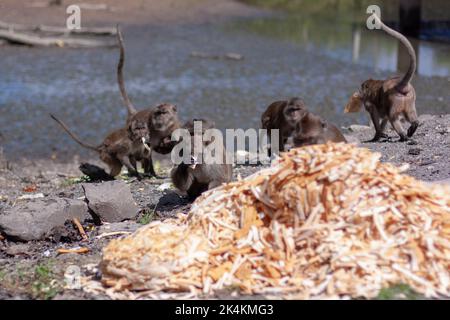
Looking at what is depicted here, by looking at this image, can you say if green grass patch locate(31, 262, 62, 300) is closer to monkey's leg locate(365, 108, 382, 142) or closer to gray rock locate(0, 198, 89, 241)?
gray rock locate(0, 198, 89, 241)

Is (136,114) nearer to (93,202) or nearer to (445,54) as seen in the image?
(93,202)

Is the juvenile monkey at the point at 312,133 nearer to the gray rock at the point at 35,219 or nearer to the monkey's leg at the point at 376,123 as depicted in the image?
the gray rock at the point at 35,219

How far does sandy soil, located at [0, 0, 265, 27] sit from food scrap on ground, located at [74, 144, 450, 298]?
20.8m

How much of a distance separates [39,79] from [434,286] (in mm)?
14652

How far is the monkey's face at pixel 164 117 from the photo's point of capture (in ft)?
33.6

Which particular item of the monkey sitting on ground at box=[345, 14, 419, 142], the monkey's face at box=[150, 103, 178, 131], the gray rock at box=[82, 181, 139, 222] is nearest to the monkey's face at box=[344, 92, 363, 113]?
the monkey sitting on ground at box=[345, 14, 419, 142]

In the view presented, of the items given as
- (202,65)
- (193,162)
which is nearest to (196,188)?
(193,162)

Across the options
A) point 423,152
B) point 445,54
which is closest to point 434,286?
point 423,152

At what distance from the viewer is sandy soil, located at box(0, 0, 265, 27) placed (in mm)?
26531

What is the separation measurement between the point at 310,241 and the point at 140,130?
521 cm

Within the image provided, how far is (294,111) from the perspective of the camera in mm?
8852

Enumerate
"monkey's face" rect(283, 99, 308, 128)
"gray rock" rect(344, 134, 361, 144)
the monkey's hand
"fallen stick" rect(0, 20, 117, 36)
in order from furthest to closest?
"fallen stick" rect(0, 20, 117, 36)
"gray rock" rect(344, 134, 361, 144)
"monkey's face" rect(283, 99, 308, 128)
the monkey's hand

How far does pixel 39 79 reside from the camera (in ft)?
61.7
